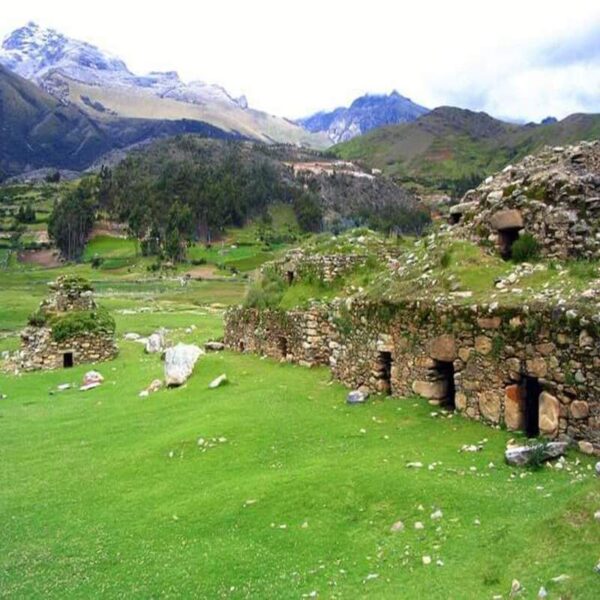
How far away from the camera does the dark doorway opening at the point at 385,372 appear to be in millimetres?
16922

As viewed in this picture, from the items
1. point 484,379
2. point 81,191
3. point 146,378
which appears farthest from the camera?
point 81,191

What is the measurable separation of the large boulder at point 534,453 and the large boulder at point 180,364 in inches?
513

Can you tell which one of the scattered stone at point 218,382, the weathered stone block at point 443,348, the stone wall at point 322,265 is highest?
the stone wall at point 322,265

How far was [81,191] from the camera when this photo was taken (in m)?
162

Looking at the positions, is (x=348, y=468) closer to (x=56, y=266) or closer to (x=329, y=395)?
(x=329, y=395)

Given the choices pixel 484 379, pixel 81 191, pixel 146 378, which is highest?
pixel 81 191

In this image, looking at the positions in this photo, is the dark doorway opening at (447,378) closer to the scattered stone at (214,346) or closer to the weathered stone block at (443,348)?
the weathered stone block at (443,348)

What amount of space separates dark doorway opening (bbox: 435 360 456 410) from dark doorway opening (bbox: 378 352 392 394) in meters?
1.78

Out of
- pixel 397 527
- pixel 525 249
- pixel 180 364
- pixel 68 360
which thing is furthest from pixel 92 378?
pixel 397 527

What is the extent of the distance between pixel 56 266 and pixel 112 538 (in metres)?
135

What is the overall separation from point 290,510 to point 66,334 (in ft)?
77.1

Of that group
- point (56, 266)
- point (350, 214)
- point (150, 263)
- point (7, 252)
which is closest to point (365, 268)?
point (150, 263)

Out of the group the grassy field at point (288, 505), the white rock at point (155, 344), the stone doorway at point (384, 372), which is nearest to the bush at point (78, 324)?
the white rock at point (155, 344)

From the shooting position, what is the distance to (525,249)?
15.6 m
